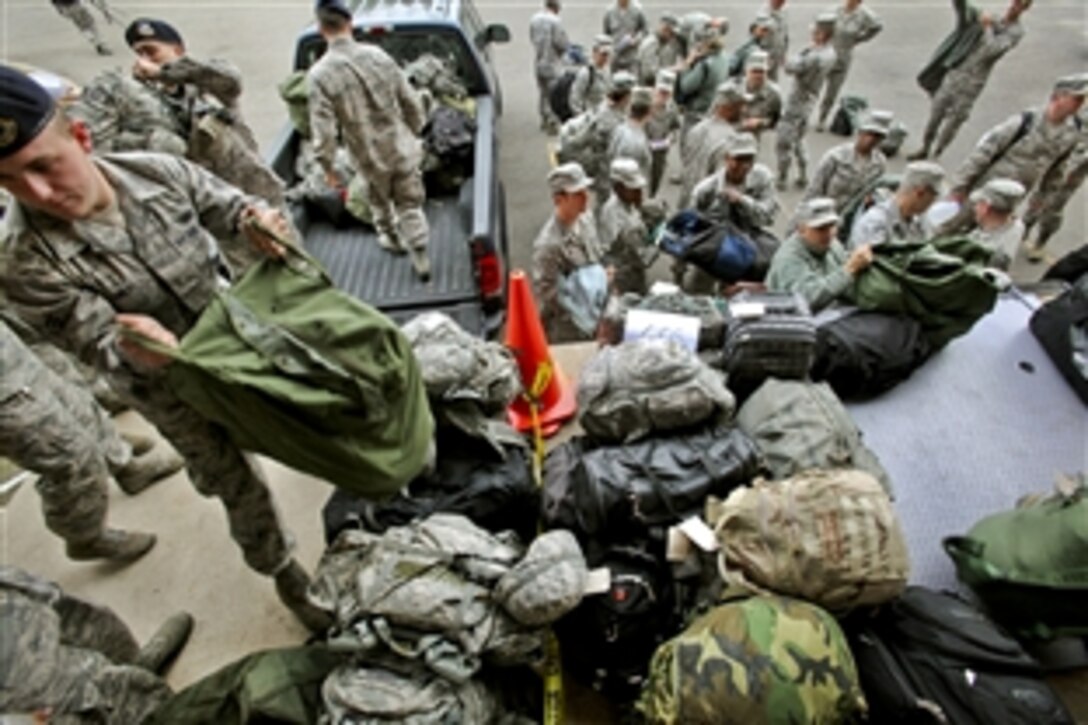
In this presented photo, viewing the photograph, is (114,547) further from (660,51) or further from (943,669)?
(660,51)

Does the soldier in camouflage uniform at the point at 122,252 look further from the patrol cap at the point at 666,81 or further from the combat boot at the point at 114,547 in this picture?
the patrol cap at the point at 666,81

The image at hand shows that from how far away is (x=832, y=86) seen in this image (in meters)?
6.89

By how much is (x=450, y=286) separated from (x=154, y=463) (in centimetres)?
197

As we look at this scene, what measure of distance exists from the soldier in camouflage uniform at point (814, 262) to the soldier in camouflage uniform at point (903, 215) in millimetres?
288

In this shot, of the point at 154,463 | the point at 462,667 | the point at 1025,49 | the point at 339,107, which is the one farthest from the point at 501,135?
the point at 1025,49

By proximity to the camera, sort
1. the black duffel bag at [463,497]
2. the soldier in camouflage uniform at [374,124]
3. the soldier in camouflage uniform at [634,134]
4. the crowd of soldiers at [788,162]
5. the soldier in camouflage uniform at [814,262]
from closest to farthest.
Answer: the black duffel bag at [463,497] < the soldier in camouflage uniform at [814,262] < the crowd of soldiers at [788,162] < the soldier in camouflage uniform at [374,124] < the soldier in camouflage uniform at [634,134]

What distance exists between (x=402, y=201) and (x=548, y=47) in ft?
13.0

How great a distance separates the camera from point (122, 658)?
6.68 feet

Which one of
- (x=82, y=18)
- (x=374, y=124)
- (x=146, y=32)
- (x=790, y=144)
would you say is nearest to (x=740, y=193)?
(x=374, y=124)

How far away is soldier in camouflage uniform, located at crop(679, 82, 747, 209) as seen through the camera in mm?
4398

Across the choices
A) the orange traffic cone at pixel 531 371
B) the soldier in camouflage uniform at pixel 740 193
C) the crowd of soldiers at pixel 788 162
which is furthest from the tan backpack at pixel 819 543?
the soldier in camouflage uniform at pixel 740 193

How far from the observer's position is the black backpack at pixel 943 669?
156cm

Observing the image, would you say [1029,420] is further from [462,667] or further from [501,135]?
[501,135]

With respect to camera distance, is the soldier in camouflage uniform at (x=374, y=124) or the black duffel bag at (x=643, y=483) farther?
the soldier in camouflage uniform at (x=374, y=124)
